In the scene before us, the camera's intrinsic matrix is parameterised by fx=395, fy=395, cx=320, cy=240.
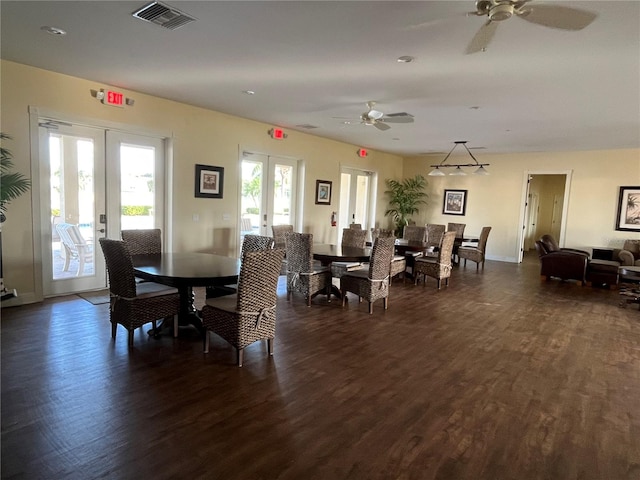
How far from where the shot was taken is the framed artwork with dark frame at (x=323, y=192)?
8.60m

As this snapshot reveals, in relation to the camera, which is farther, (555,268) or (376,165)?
(376,165)

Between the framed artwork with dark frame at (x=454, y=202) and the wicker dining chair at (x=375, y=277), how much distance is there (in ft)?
21.5

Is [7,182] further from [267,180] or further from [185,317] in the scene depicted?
[267,180]

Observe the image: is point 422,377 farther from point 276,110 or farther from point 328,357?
point 276,110

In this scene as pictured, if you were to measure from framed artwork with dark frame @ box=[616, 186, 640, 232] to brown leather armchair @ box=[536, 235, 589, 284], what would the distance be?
1.93m

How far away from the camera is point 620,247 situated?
8.69 metres

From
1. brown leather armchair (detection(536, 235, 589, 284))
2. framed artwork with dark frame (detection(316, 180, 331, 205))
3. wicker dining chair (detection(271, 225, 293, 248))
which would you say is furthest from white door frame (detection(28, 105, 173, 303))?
brown leather armchair (detection(536, 235, 589, 284))

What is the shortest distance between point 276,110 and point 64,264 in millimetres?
3644

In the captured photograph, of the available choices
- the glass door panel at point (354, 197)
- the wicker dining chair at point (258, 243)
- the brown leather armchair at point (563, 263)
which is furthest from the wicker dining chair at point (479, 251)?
the wicker dining chair at point (258, 243)

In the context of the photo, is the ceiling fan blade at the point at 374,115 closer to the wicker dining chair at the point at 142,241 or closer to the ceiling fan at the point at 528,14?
the ceiling fan at the point at 528,14

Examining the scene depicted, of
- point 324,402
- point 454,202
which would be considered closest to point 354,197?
point 454,202

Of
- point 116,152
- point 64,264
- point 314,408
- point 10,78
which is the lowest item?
point 314,408

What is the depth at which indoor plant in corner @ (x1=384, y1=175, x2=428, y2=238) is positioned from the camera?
35.9 ft

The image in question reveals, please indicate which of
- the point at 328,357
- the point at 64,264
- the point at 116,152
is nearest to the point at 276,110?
the point at 116,152
